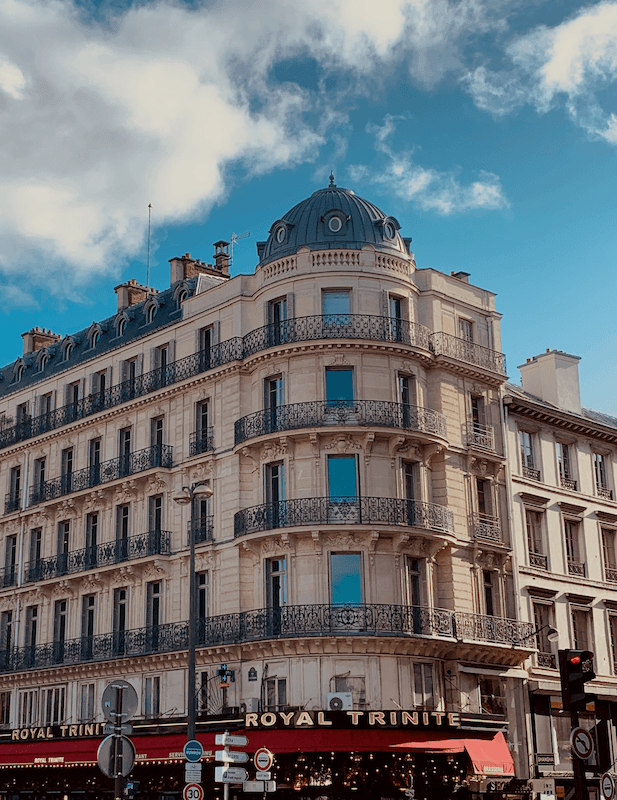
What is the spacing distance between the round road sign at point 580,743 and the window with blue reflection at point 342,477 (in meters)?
17.9

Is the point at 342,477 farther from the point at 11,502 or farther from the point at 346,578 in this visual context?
the point at 11,502

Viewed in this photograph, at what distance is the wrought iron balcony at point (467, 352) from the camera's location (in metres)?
33.8

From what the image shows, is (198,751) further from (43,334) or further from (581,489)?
(43,334)

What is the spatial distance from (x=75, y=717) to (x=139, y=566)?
17.4ft

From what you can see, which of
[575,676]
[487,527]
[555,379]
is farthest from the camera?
[555,379]

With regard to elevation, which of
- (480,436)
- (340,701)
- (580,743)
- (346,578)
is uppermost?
(480,436)

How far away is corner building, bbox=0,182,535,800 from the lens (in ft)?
96.0

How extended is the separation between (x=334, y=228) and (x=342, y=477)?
7517 mm

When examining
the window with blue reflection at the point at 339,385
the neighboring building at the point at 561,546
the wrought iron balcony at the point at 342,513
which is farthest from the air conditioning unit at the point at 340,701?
the window with blue reflection at the point at 339,385

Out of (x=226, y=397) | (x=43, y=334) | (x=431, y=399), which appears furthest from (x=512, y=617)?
(x=43, y=334)

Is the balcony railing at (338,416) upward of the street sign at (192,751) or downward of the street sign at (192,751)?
upward

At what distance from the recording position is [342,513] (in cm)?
3011

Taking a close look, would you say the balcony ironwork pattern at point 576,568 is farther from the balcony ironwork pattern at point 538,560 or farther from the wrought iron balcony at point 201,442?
the wrought iron balcony at point 201,442

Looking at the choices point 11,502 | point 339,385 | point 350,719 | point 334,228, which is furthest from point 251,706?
point 11,502
